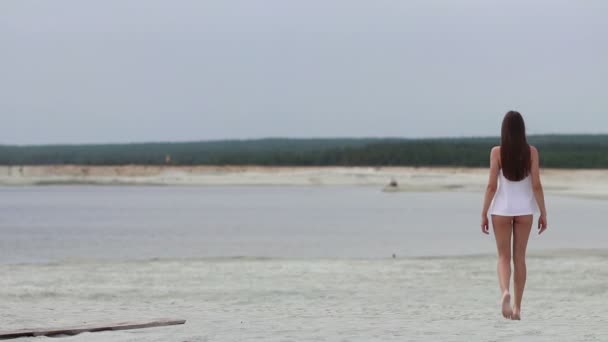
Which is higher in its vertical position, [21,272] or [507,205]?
[507,205]

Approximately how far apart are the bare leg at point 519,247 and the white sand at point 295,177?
44031 mm

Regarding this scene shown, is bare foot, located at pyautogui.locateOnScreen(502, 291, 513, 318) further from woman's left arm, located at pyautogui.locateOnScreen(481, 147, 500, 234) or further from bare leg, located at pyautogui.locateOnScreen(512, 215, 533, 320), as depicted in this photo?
woman's left arm, located at pyautogui.locateOnScreen(481, 147, 500, 234)

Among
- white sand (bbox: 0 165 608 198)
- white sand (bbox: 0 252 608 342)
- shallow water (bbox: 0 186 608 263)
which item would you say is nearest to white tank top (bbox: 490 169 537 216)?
white sand (bbox: 0 252 608 342)

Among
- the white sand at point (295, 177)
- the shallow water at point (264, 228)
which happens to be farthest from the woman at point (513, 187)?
the white sand at point (295, 177)

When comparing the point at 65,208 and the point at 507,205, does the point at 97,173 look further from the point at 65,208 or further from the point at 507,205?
the point at 507,205

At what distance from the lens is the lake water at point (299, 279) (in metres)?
8.70

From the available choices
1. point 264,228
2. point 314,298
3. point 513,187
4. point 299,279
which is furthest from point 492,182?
point 264,228

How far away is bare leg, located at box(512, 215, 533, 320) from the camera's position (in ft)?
26.1

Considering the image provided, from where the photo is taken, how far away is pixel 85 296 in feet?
39.0

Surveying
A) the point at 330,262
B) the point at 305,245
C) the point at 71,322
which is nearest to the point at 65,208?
the point at 305,245

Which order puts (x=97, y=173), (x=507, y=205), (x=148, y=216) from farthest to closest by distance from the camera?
(x=97, y=173), (x=148, y=216), (x=507, y=205)

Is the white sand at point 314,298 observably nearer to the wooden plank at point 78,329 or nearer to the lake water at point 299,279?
the lake water at point 299,279

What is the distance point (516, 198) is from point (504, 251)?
458mm

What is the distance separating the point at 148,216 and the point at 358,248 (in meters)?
13.8
